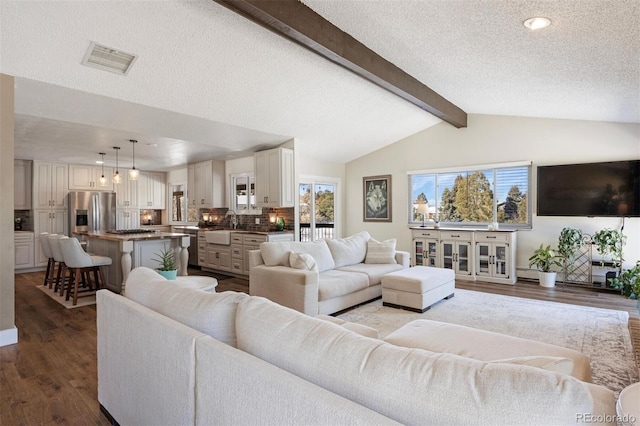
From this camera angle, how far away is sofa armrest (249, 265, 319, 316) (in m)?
3.79

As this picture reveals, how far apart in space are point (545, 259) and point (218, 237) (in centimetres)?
583

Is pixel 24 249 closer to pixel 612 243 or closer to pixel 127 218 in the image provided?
pixel 127 218

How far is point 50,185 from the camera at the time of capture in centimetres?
752

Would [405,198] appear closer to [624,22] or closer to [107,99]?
[624,22]

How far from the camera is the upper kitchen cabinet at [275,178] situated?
19.7 ft

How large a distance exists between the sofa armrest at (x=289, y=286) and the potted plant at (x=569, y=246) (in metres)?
4.19

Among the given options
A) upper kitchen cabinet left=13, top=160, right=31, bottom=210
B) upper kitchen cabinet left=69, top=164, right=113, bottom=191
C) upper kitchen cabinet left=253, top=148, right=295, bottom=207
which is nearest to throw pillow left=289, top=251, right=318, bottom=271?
upper kitchen cabinet left=253, top=148, right=295, bottom=207

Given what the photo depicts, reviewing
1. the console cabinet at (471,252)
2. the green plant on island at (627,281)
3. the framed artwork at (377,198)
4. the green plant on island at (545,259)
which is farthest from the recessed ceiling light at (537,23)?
the framed artwork at (377,198)

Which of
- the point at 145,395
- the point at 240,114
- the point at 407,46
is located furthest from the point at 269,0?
the point at 145,395

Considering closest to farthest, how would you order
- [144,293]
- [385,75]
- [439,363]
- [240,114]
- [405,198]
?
[439,363] < [144,293] < [385,75] < [240,114] < [405,198]

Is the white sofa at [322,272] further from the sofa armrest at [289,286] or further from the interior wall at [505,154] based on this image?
the interior wall at [505,154]

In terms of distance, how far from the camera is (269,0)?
2.83 m

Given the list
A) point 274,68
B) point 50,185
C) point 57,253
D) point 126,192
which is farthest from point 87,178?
point 274,68

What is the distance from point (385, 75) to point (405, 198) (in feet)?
12.4
